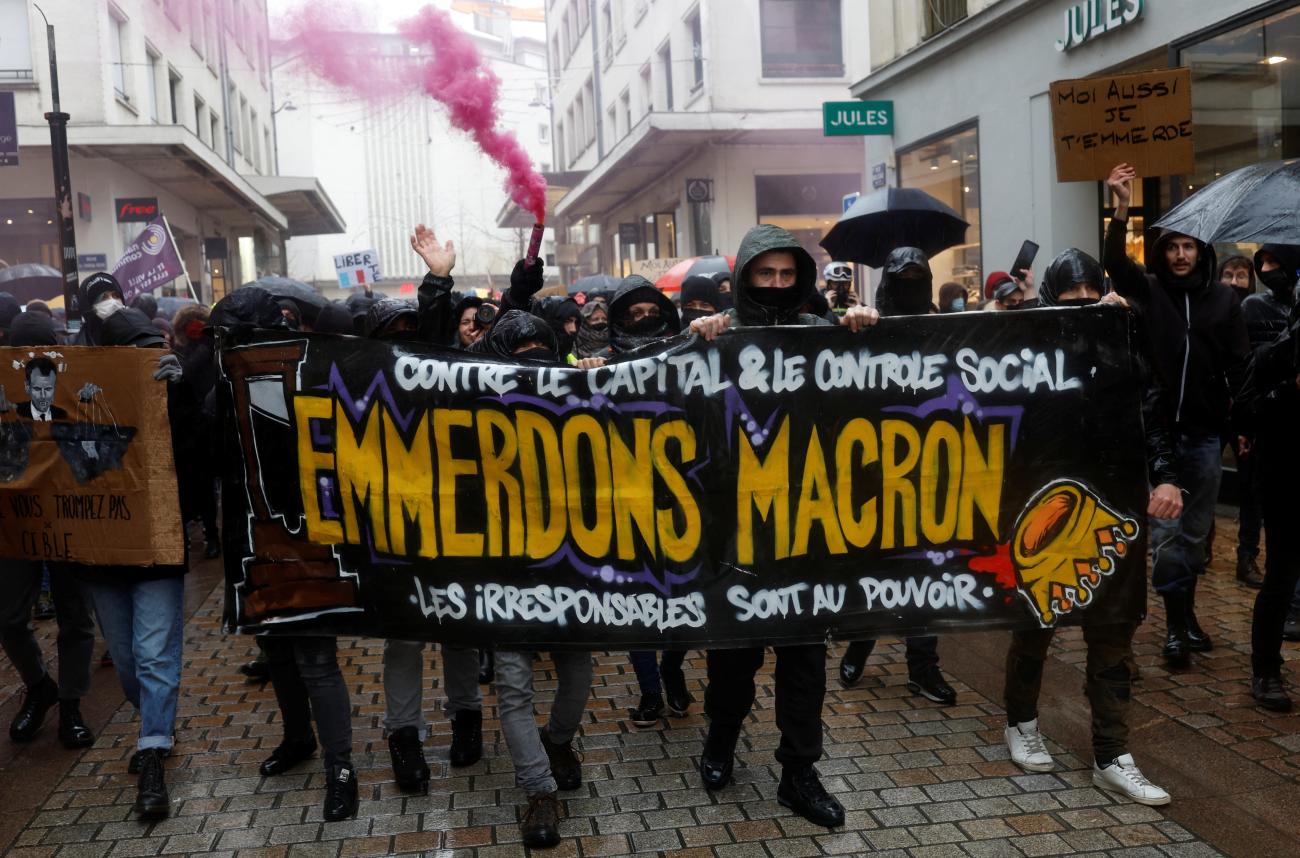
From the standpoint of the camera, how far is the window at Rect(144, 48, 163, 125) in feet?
80.6

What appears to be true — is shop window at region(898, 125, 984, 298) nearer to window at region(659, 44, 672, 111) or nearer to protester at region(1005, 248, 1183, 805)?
protester at region(1005, 248, 1183, 805)

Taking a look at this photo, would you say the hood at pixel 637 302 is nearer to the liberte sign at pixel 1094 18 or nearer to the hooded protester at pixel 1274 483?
the hooded protester at pixel 1274 483

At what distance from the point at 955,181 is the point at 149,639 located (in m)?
12.7

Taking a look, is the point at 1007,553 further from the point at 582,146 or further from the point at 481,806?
the point at 582,146

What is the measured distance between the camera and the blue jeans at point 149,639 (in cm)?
453

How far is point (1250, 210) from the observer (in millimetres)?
4516

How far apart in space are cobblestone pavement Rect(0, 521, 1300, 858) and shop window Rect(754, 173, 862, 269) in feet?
70.2

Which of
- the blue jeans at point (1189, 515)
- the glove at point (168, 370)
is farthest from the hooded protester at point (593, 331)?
the blue jeans at point (1189, 515)

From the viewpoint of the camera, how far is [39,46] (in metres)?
21.3

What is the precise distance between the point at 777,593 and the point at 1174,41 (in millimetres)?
8444

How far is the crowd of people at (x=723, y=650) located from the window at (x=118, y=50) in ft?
62.3

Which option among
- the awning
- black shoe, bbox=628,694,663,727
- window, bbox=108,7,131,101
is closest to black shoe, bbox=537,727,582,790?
black shoe, bbox=628,694,663,727

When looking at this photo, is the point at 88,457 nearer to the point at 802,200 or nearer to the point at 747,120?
the point at 747,120

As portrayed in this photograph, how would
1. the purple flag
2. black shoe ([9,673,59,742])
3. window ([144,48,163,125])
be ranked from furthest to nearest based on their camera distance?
window ([144,48,163,125]) < the purple flag < black shoe ([9,673,59,742])
